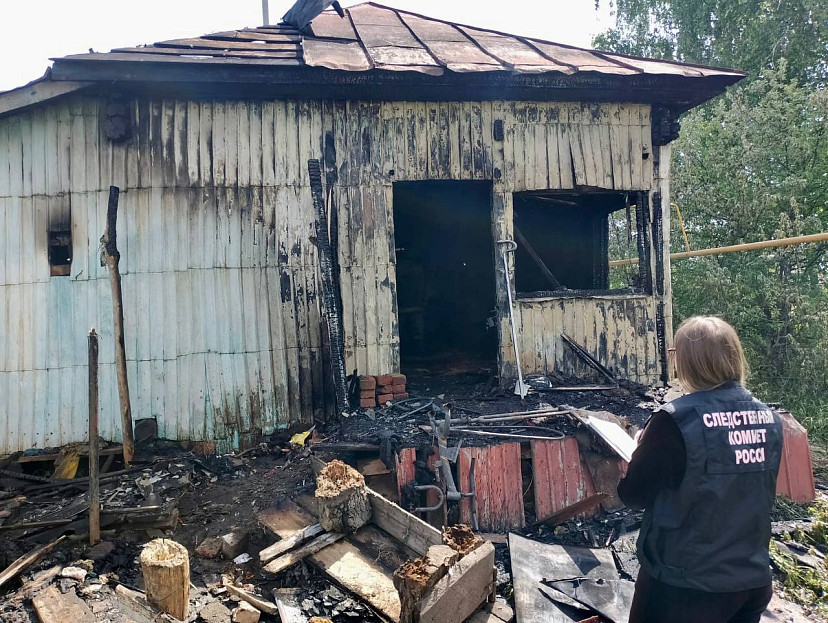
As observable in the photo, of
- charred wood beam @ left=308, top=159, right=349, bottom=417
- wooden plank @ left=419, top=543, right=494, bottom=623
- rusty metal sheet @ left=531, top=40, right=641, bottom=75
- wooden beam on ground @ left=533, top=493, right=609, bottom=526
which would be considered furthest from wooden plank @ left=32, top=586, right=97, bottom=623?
rusty metal sheet @ left=531, top=40, right=641, bottom=75

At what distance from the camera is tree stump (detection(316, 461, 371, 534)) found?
4105mm

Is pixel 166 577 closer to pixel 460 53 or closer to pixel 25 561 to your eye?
pixel 25 561

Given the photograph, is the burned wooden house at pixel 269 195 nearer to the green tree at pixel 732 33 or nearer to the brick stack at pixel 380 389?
the brick stack at pixel 380 389

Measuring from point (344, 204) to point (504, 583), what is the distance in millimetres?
4360

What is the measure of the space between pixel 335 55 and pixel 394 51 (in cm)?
79

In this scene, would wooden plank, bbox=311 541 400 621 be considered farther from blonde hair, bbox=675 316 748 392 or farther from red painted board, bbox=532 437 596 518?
blonde hair, bbox=675 316 748 392

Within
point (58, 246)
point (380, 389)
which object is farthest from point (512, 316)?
point (58, 246)

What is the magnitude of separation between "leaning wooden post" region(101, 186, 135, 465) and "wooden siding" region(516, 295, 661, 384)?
15.5 ft

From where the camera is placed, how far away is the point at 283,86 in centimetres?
594

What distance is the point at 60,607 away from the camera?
3545 mm

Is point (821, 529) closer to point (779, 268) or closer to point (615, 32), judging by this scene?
point (779, 268)

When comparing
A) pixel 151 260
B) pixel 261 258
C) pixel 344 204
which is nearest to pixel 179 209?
pixel 151 260

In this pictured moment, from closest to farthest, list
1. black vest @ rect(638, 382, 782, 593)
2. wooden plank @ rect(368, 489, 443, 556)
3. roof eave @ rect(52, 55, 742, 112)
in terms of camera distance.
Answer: black vest @ rect(638, 382, 782, 593), wooden plank @ rect(368, 489, 443, 556), roof eave @ rect(52, 55, 742, 112)

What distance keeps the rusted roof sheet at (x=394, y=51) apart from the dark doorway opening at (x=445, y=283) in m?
3.38
